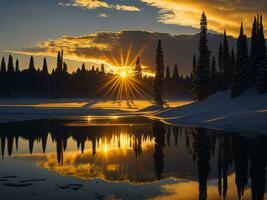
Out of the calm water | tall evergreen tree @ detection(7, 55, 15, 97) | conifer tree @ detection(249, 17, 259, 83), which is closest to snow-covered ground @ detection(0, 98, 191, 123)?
conifer tree @ detection(249, 17, 259, 83)

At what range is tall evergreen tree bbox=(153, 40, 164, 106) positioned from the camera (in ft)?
286

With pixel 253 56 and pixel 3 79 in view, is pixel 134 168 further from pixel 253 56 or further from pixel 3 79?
pixel 3 79

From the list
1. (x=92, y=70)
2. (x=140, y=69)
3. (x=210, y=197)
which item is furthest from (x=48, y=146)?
(x=92, y=70)

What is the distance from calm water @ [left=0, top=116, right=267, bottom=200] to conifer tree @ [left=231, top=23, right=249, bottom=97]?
30133 millimetres

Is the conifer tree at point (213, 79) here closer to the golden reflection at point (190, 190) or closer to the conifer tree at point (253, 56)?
the conifer tree at point (253, 56)

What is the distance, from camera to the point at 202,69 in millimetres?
74625

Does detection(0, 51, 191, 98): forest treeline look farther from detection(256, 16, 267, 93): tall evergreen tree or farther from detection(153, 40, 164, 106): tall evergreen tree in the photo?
detection(256, 16, 267, 93): tall evergreen tree

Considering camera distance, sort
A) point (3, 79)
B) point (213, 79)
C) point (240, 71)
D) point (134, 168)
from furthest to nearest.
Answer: point (3, 79) → point (213, 79) → point (240, 71) → point (134, 168)

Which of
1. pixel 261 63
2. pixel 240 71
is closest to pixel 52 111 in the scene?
pixel 240 71

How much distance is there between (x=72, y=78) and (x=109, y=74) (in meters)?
28.2

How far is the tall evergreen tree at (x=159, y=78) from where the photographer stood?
87.1m

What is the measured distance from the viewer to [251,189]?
14.8 metres

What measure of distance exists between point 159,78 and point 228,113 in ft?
129

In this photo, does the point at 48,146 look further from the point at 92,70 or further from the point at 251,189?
the point at 92,70
